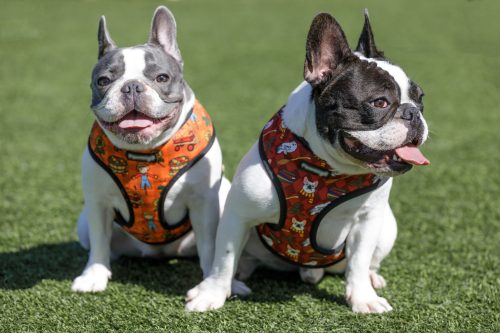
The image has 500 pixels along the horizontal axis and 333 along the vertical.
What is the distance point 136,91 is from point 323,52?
3.08 ft

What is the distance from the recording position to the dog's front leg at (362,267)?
3543 mm

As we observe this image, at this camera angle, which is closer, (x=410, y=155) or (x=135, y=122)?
(x=410, y=155)

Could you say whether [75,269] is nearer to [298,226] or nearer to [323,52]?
[298,226]

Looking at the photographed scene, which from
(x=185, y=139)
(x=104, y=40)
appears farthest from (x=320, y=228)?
(x=104, y=40)

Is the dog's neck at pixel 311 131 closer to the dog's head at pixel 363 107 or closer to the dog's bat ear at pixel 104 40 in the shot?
the dog's head at pixel 363 107

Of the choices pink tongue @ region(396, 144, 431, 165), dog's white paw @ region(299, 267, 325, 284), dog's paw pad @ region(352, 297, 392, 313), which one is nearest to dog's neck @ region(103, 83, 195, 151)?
dog's white paw @ region(299, 267, 325, 284)

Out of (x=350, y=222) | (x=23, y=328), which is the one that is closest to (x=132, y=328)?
(x=23, y=328)

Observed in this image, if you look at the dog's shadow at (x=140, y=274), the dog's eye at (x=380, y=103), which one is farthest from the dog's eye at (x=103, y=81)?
the dog's eye at (x=380, y=103)

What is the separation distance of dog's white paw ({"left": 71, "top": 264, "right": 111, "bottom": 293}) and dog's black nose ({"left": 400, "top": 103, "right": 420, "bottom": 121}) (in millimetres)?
1835

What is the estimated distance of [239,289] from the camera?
3811 mm

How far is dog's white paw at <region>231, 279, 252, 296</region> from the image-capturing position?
3.79m

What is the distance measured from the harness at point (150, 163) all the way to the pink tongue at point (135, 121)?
0.18 meters

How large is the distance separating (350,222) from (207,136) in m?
0.88

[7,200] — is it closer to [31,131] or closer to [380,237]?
[31,131]
